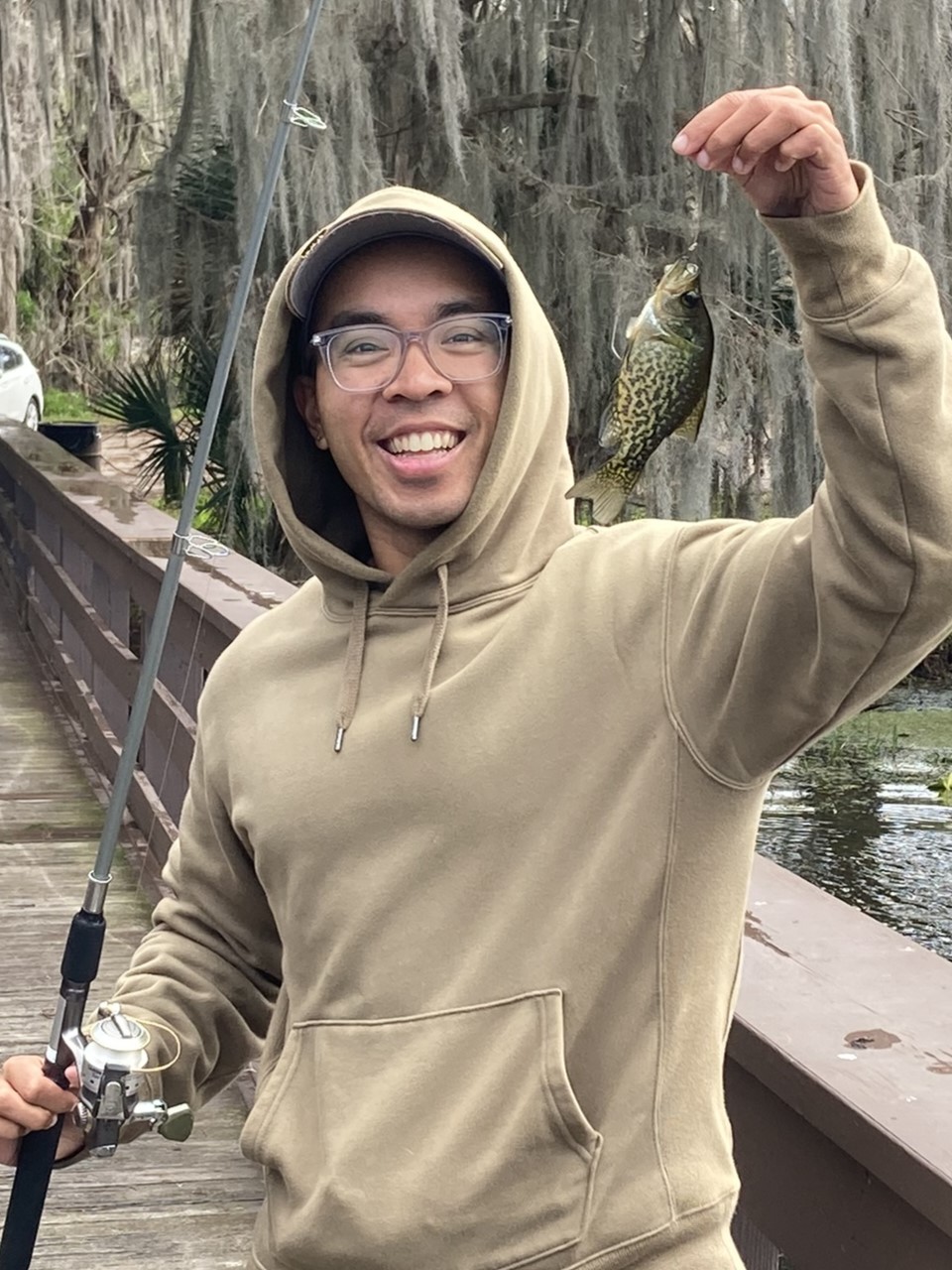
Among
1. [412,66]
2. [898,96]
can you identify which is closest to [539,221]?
[412,66]

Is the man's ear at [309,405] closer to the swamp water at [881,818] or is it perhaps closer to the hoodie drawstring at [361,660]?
the hoodie drawstring at [361,660]

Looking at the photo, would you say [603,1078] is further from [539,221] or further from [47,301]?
[47,301]

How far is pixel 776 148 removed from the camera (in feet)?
4.37

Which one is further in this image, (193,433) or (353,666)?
(193,433)

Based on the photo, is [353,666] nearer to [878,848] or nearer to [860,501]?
[860,501]

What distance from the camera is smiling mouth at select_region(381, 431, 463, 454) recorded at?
5.79ft

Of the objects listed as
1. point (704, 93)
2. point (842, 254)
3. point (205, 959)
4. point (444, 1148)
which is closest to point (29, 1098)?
point (205, 959)

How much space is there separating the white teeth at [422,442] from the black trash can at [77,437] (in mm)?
10885

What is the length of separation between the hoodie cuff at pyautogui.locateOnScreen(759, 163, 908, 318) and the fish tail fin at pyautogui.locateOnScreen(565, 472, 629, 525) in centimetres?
26

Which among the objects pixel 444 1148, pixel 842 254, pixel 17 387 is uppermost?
pixel 842 254

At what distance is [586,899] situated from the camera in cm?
155

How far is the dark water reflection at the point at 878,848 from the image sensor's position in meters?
6.81

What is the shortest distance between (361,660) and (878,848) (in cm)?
614

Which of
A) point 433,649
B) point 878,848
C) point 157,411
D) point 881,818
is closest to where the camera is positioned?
point 433,649
